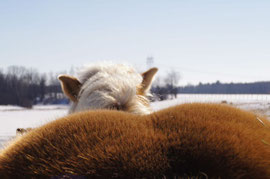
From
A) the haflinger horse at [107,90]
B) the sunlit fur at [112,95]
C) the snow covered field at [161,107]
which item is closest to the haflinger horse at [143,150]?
the snow covered field at [161,107]

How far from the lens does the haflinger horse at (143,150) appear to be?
481 mm

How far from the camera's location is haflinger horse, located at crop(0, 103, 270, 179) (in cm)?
48

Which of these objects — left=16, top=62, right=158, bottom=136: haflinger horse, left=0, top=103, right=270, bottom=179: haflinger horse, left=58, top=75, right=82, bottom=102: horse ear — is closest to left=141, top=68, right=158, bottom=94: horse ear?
left=16, top=62, right=158, bottom=136: haflinger horse

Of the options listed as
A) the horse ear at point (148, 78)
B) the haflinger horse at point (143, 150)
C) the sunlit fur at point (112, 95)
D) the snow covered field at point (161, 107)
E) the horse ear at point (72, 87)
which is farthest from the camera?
the horse ear at point (148, 78)

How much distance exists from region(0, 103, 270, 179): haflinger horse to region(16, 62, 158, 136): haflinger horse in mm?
518

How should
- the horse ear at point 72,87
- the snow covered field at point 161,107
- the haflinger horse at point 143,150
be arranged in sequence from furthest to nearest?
the horse ear at point 72,87 < the snow covered field at point 161,107 < the haflinger horse at point 143,150

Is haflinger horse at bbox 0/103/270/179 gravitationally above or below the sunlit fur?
below

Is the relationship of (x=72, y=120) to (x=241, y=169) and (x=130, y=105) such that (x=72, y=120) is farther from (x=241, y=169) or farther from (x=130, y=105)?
(x=130, y=105)

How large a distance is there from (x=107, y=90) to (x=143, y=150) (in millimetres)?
847

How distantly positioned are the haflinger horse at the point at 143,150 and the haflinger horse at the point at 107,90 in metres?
0.52

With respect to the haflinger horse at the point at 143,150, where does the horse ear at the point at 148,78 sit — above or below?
above

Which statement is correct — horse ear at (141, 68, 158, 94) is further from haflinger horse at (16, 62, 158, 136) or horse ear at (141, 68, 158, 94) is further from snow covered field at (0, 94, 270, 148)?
snow covered field at (0, 94, 270, 148)

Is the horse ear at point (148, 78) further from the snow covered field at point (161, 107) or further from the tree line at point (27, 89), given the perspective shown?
the tree line at point (27, 89)

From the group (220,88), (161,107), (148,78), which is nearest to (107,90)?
(161,107)
